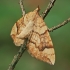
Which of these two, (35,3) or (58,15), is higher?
(35,3)

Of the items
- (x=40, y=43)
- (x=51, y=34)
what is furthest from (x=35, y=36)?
(x=51, y=34)

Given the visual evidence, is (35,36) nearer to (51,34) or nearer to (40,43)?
(40,43)

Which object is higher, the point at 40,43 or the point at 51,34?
the point at 40,43

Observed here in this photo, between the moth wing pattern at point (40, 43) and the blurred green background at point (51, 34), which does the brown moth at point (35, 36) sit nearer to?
the moth wing pattern at point (40, 43)

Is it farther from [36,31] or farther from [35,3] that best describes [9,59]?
[36,31]

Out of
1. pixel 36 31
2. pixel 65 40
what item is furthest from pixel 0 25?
pixel 36 31

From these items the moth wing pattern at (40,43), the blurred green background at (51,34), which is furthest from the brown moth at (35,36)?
the blurred green background at (51,34)
